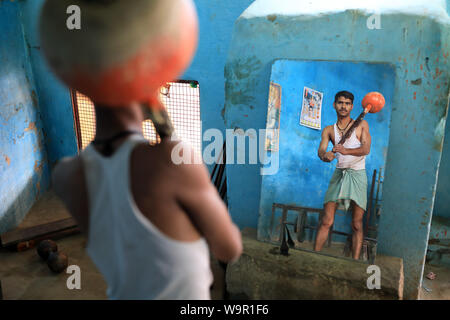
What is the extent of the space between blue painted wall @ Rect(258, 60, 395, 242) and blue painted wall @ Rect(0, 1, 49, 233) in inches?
131

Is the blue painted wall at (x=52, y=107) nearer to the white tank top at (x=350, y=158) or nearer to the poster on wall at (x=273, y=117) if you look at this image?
the poster on wall at (x=273, y=117)

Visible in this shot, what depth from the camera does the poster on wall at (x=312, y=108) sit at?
11.2ft

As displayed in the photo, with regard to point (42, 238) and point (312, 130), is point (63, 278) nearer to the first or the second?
point (42, 238)

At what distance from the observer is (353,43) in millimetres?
3213

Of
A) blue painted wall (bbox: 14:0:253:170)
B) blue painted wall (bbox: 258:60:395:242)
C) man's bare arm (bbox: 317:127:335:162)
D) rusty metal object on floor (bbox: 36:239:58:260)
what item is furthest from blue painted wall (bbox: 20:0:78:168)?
man's bare arm (bbox: 317:127:335:162)

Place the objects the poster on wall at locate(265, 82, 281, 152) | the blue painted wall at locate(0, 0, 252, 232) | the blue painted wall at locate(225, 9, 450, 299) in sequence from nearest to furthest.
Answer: the blue painted wall at locate(225, 9, 450, 299)
the poster on wall at locate(265, 82, 281, 152)
the blue painted wall at locate(0, 0, 252, 232)

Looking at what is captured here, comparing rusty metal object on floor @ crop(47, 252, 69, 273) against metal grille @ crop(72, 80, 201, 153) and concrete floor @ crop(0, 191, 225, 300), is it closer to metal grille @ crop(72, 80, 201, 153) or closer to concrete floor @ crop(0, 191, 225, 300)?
concrete floor @ crop(0, 191, 225, 300)

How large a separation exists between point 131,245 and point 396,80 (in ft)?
9.37

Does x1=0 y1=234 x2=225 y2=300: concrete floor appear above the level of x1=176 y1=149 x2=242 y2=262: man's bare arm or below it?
below

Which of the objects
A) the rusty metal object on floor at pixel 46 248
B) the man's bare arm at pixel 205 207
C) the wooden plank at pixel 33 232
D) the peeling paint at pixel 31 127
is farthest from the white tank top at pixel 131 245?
the peeling paint at pixel 31 127

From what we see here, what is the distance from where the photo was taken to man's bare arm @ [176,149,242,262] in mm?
924

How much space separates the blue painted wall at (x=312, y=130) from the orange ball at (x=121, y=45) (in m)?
2.71

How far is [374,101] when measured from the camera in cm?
322
